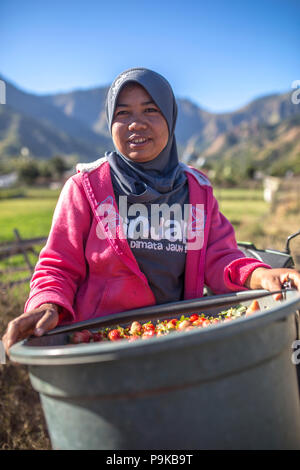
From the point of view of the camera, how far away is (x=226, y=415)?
45.1 inches

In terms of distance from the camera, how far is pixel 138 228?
2002 millimetres

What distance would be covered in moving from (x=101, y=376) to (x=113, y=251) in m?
0.88

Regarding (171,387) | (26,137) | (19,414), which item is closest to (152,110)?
(171,387)

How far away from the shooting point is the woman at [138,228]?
190 cm

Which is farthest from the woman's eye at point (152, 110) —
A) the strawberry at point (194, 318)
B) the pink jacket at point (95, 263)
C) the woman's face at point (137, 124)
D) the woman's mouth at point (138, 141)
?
the strawberry at point (194, 318)

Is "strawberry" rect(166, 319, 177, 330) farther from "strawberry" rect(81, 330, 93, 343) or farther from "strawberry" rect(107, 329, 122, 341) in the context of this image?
"strawberry" rect(81, 330, 93, 343)

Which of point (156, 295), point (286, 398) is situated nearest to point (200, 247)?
point (156, 295)

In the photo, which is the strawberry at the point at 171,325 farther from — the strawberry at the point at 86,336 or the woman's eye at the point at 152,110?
the woman's eye at the point at 152,110

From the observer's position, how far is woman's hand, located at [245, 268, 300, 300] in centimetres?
161

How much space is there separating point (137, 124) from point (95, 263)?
2.26 feet

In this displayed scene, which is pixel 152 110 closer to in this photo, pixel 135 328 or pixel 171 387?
pixel 135 328

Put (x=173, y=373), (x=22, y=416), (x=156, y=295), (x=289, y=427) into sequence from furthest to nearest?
(x=22, y=416) < (x=156, y=295) < (x=289, y=427) < (x=173, y=373)

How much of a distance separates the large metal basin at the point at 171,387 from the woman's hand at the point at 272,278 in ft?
1.32
